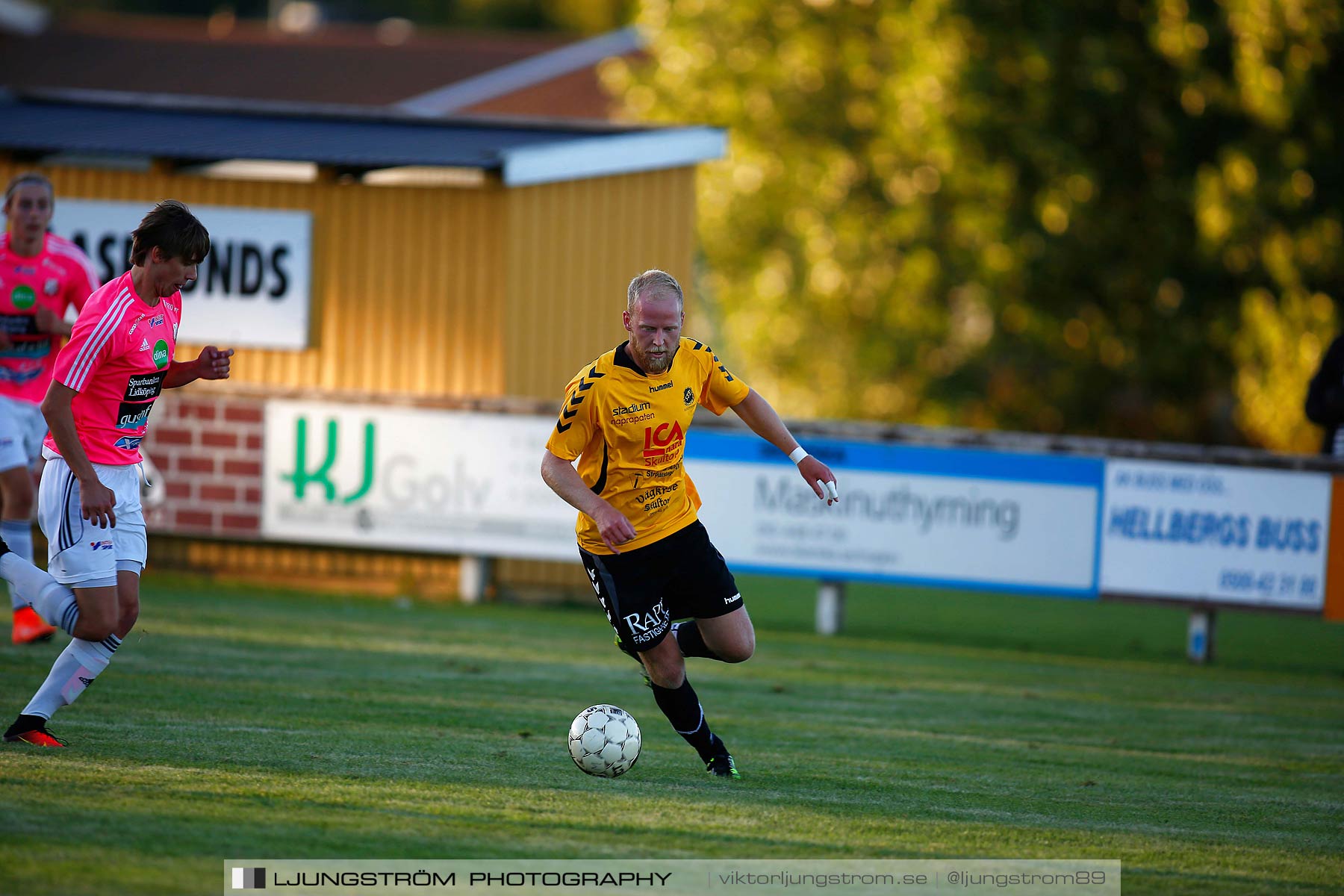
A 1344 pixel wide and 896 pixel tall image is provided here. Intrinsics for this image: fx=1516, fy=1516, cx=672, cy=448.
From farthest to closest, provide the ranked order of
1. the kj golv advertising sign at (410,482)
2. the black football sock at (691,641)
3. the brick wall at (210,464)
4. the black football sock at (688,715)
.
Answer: the brick wall at (210,464) → the kj golv advertising sign at (410,482) → the black football sock at (691,641) → the black football sock at (688,715)

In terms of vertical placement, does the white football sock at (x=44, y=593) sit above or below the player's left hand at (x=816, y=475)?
below

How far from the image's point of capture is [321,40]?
118ft

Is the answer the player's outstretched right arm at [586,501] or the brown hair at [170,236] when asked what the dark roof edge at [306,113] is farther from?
the player's outstretched right arm at [586,501]

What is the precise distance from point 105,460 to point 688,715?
113 inches

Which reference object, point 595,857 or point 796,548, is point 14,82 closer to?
point 796,548

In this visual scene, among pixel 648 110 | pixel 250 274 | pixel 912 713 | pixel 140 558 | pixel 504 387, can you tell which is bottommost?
pixel 912 713

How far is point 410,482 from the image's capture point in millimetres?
14031

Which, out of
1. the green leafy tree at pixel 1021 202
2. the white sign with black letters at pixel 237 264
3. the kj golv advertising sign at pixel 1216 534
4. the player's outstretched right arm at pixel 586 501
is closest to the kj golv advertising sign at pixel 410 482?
the white sign with black letters at pixel 237 264

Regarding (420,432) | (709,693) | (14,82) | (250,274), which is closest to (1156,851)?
(709,693)

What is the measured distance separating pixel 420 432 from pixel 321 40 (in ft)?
81.2

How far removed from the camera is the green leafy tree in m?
22.5

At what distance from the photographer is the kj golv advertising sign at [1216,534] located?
13.0m

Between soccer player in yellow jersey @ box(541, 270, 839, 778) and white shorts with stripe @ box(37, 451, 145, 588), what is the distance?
190 centimetres

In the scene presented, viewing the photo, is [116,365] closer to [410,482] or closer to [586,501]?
[586,501]
